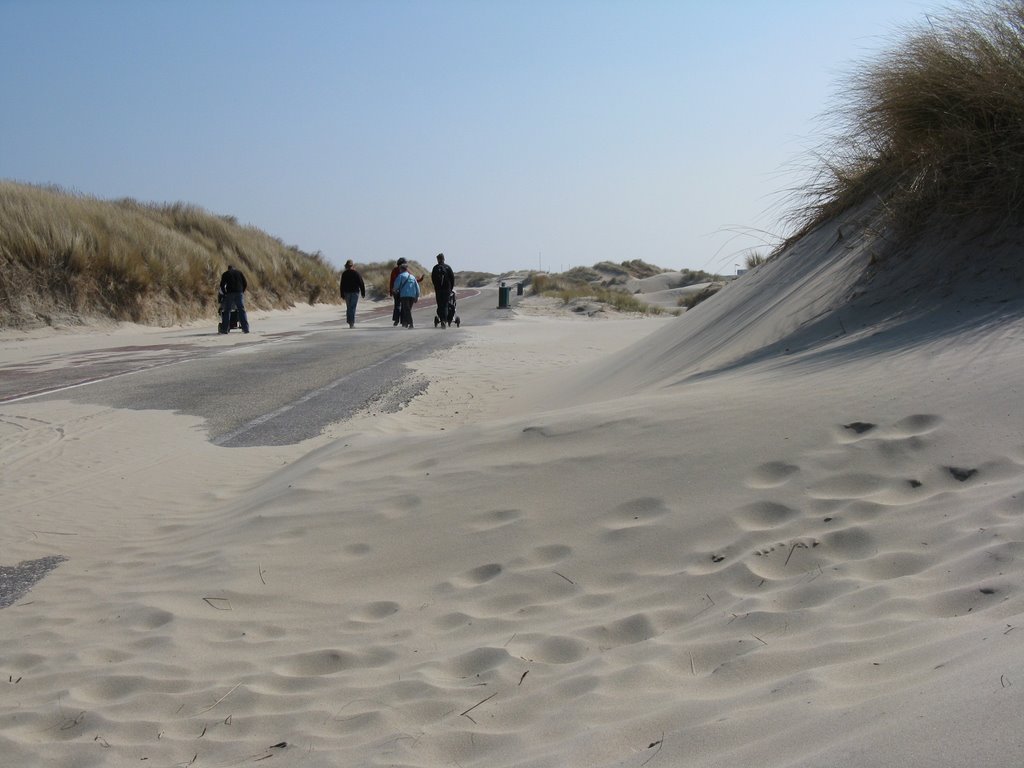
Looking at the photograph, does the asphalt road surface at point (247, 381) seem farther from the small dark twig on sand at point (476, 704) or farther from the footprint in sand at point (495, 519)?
the small dark twig on sand at point (476, 704)

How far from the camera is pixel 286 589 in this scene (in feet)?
15.0

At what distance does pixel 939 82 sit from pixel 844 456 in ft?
13.5

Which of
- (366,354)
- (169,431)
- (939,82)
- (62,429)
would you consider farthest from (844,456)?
(366,354)

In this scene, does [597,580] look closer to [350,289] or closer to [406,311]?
[406,311]

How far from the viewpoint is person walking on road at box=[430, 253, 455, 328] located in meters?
21.6

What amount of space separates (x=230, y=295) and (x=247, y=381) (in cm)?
1064

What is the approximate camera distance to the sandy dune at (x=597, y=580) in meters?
2.68

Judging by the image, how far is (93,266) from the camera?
2495 cm

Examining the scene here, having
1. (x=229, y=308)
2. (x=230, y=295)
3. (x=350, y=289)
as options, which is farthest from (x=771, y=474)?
(x=350, y=289)

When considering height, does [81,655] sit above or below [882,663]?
below

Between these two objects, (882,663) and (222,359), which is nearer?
(882,663)

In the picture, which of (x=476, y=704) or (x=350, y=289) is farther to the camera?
(x=350, y=289)

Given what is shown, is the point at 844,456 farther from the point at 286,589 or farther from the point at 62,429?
the point at 62,429

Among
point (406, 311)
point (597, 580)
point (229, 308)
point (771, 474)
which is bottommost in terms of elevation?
point (597, 580)
